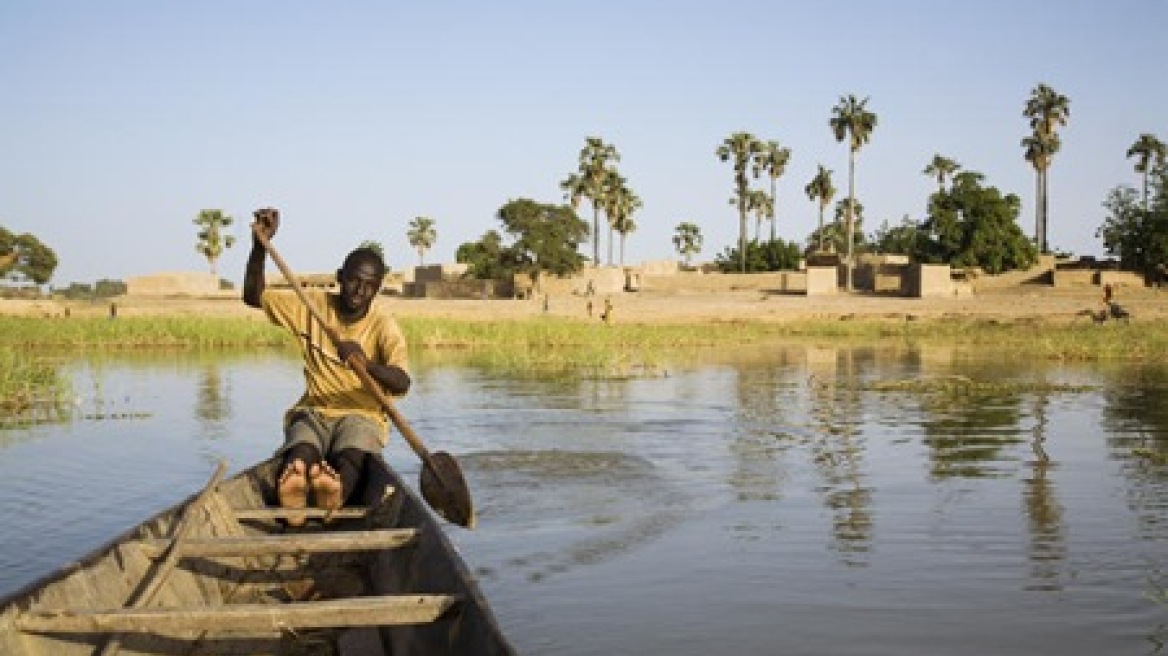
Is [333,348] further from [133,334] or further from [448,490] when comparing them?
[133,334]

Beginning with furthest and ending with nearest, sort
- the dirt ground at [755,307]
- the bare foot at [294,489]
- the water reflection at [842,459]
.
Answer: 1. the dirt ground at [755,307]
2. the water reflection at [842,459]
3. the bare foot at [294,489]

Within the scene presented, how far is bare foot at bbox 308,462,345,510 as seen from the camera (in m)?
5.60

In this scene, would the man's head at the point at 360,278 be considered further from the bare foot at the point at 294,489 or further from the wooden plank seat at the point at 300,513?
the wooden plank seat at the point at 300,513

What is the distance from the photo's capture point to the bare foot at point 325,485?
560 cm

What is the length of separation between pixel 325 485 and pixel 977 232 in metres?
44.0

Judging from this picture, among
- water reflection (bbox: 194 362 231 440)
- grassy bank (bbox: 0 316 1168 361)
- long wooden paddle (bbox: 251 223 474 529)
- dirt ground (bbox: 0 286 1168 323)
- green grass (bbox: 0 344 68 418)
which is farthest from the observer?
dirt ground (bbox: 0 286 1168 323)

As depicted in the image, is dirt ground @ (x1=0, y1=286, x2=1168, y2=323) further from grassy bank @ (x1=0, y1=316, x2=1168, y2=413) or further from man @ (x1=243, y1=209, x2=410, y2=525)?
man @ (x1=243, y1=209, x2=410, y2=525)

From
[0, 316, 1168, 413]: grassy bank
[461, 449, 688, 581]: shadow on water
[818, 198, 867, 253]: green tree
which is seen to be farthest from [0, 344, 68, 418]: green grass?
[818, 198, 867, 253]: green tree

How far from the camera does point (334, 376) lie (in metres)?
6.06

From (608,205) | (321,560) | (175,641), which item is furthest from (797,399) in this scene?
(608,205)

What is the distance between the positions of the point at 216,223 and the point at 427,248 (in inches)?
782

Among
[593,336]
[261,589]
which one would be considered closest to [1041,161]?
[593,336]

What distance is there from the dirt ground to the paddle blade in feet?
100

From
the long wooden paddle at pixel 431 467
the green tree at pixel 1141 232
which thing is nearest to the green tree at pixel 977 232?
the green tree at pixel 1141 232
